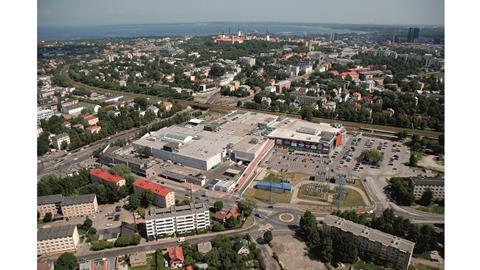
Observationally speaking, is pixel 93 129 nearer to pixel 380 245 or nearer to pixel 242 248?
pixel 242 248

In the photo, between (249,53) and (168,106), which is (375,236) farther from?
(249,53)

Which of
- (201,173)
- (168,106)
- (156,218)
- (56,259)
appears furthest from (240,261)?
(168,106)

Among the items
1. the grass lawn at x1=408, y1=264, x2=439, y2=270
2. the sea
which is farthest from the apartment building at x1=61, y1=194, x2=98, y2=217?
the sea

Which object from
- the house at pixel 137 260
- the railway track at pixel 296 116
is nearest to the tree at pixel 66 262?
the house at pixel 137 260

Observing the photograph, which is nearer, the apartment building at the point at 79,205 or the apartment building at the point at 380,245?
the apartment building at the point at 380,245

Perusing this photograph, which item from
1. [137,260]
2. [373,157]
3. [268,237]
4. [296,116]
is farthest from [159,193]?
[296,116]

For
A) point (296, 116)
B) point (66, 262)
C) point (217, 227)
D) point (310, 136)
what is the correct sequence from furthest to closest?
point (296, 116) → point (310, 136) → point (217, 227) → point (66, 262)

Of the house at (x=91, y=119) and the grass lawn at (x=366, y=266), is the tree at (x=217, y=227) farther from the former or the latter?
the house at (x=91, y=119)
